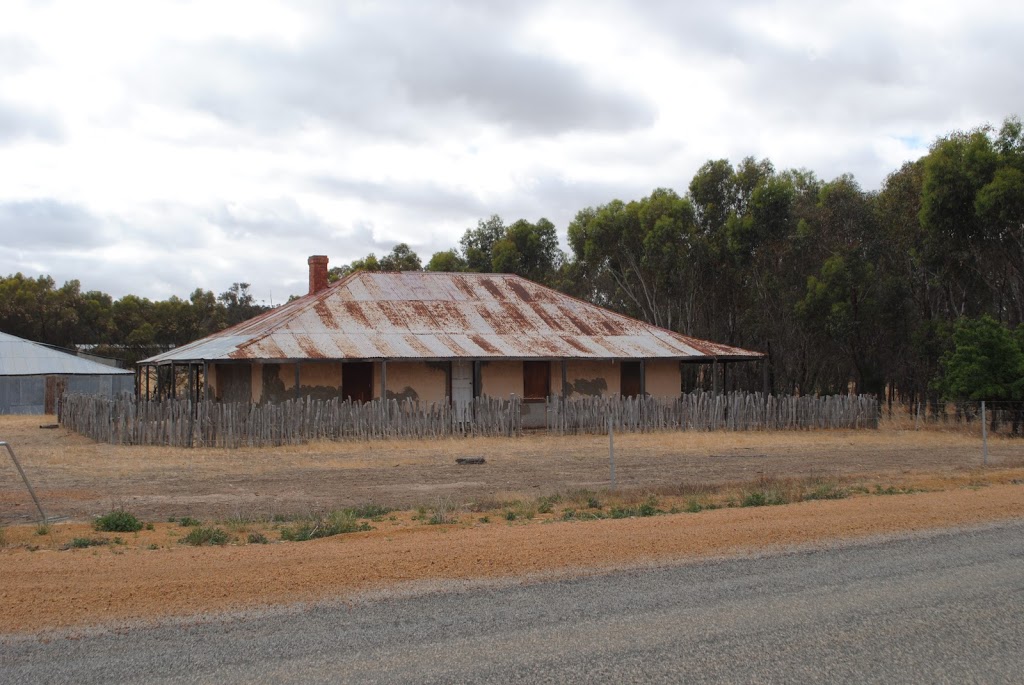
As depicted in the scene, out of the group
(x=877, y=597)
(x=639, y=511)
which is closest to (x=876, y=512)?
(x=639, y=511)

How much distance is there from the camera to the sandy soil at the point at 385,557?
22.7 feet

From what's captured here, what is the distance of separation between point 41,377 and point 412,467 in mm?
27525

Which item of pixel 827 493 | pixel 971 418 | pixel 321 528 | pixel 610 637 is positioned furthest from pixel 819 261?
pixel 610 637

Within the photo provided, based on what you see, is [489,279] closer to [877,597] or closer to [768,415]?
[768,415]

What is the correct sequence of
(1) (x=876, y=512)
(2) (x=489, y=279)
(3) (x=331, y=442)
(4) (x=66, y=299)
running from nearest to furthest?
(1) (x=876, y=512) → (3) (x=331, y=442) → (2) (x=489, y=279) → (4) (x=66, y=299)

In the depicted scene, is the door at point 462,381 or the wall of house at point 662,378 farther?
A: the wall of house at point 662,378

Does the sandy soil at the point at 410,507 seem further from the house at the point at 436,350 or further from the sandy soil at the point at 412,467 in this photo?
the house at the point at 436,350

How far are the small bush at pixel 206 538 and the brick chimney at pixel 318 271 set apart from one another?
2376cm

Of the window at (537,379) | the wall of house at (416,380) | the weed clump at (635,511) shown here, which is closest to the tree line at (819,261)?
the window at (537,379)

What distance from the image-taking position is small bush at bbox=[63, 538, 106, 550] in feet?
31.0

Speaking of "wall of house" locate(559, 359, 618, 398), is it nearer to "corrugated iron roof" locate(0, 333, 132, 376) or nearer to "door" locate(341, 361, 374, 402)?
"door" locate(341, 361, 374, 402)

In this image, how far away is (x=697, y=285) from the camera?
41719 mm

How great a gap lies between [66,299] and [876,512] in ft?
189

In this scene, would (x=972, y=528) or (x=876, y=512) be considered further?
(x=876, y=512)
